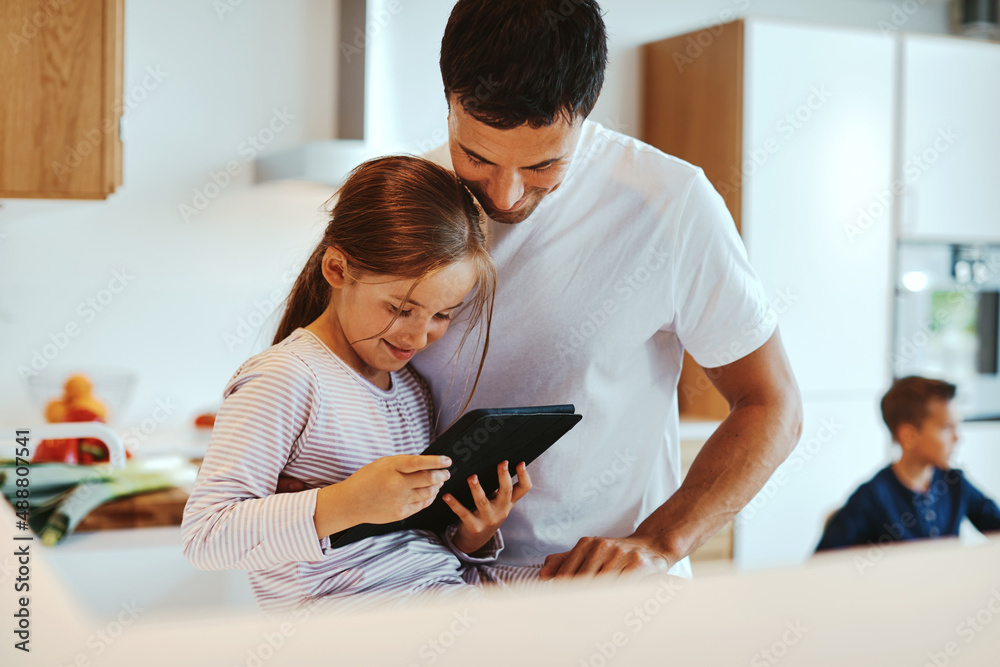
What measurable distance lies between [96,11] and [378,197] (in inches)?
30.9

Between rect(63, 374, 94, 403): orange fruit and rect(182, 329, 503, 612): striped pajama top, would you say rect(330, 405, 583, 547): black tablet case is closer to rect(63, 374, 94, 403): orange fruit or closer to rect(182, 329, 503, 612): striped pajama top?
rect(182, 329, 503, 612): striped pajama top

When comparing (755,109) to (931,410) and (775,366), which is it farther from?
(775,366)

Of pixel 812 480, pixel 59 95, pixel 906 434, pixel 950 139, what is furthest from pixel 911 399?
pixel 59 95

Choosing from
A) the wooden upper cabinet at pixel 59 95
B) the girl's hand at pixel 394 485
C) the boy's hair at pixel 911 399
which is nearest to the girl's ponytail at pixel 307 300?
the girl's hand at pixel 394 485

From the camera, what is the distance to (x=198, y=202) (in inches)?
74.5

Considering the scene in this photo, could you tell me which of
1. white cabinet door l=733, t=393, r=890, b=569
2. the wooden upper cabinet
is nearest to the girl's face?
the wooden upper cabinet

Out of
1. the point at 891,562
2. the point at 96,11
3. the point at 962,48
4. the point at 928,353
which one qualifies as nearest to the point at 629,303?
the point at 891,562

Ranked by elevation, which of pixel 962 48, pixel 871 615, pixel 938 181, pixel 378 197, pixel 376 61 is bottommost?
pixel 871 615

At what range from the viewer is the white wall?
5.90 ft

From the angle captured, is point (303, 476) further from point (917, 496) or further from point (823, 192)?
point (823, 192)

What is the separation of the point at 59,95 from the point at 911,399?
1.73 metres

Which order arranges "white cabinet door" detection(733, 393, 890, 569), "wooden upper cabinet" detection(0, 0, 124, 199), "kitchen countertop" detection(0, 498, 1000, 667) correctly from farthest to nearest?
"white cabinet door" detection(733, 393, 890, 569) < "wooden upper cabinet" detection(0, 0, 124, 199) < "kitchen countertop" detection(0, 498, 1000, 667)

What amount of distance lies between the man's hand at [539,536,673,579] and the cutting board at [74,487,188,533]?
91cm

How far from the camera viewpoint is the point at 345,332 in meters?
0.67
